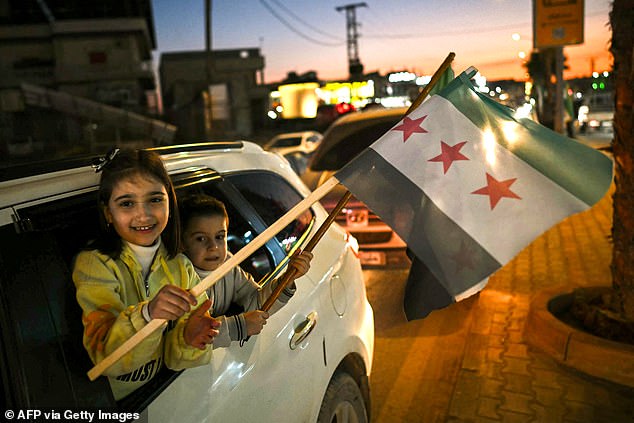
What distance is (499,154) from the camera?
203 cm

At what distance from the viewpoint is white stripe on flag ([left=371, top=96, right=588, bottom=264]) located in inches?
72.8

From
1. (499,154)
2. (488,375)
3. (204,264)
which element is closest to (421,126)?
(499,154)

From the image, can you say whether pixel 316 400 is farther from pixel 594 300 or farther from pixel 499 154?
pixel 594 300

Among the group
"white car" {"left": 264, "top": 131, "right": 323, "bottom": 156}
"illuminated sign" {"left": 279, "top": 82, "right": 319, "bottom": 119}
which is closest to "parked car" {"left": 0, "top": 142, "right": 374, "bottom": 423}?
"white car" {"left": 264, "top": 131, "right": 323, "bottom": 156}

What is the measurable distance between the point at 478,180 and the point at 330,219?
61 cm

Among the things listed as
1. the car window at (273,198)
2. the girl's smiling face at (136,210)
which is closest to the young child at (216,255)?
the car window at (273,198)

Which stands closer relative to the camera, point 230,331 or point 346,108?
point 230,331

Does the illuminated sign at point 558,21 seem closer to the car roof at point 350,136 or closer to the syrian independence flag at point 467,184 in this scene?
the car roof at point 350,136

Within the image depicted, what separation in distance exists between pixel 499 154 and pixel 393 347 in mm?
3105

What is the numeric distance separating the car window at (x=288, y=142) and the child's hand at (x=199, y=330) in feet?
58.4

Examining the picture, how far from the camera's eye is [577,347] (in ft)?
13.1

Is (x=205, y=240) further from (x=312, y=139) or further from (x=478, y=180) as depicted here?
(x=312, y=139)
